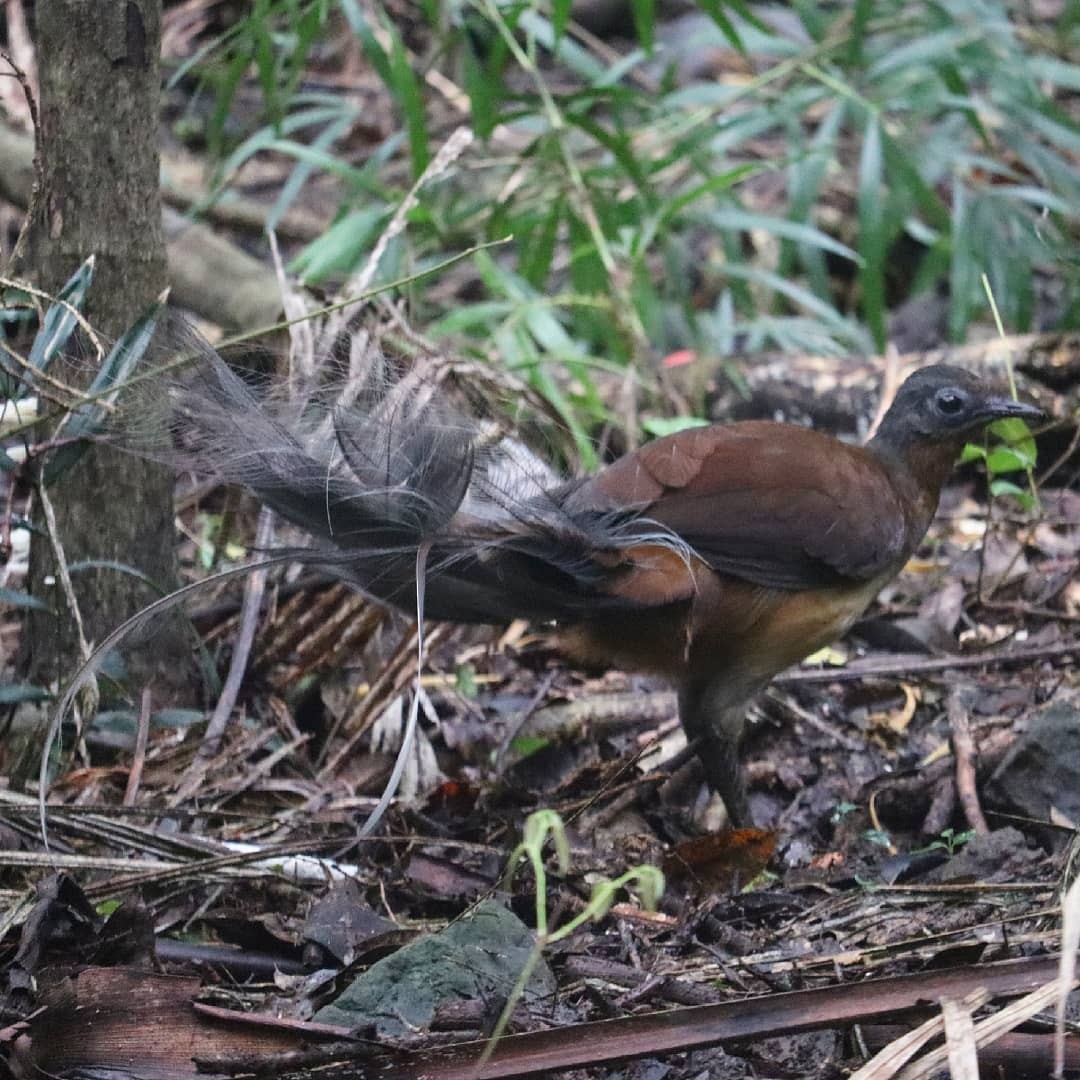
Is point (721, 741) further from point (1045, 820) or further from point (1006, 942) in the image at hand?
point (1006, 942)

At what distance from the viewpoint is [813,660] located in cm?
440

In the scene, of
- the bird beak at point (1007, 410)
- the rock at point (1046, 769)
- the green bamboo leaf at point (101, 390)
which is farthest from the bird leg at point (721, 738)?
the green bamboo leaf at point (101, 390)

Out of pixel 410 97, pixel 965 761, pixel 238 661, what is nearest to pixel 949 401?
pixel 965 761

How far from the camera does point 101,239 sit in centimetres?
323

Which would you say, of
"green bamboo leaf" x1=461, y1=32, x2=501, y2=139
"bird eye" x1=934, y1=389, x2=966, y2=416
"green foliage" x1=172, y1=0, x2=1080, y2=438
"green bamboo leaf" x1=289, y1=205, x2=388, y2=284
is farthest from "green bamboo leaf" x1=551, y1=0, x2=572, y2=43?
"bird eye" x1=934, y1=389, x2=966, y2=416

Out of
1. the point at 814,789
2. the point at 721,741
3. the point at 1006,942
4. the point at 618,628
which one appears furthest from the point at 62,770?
the point at 1006,942

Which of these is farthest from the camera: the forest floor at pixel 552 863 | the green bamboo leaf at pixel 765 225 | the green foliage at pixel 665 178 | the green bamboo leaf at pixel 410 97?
the green bamboo leaf at pixel 765 225

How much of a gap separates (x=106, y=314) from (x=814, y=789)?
210cm

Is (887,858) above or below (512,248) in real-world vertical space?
below

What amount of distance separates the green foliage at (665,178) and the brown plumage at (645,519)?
0.76m

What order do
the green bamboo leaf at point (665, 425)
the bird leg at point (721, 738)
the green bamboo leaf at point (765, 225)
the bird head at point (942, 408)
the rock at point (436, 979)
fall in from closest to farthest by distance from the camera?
the rock at point (436, 979), the bird leg at point (721, 738), the bird head at point (942, 408), the green bamboo leaf at point (665, 425), the green bamboo leaf at point (765, 225)

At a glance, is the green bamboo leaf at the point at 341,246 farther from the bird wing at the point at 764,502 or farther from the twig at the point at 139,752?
the twig at the point at 139,752

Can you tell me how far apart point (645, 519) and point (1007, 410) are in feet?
3.53

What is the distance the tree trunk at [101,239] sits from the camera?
3.14 metres
